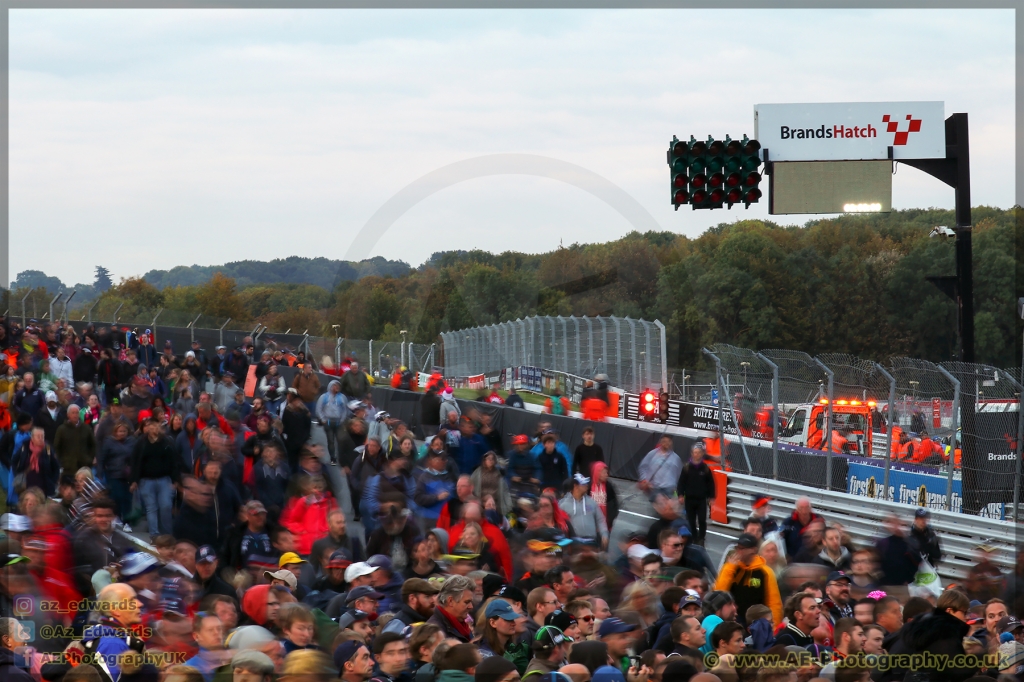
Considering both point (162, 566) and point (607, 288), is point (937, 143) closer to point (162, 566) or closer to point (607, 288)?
point (162, 566)

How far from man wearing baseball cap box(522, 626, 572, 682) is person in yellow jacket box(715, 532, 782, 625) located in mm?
1995

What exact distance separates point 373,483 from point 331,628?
3794 mm

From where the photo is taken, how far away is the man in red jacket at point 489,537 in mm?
7926

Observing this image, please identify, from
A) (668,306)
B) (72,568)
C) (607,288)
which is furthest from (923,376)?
(607,288)

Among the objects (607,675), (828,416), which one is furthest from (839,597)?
(828,416)

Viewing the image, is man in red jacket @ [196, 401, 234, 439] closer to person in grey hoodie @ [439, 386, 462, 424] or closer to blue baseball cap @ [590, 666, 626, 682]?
person in grey hoodie @ [439, 386, 462, 424]

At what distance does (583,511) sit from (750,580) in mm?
2821

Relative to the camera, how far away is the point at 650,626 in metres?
6.16

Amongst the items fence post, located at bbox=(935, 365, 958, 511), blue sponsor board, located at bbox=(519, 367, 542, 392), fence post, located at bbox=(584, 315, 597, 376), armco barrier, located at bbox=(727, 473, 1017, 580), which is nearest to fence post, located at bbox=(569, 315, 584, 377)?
fence post, located at bbox=(584, 315, 597, 376)

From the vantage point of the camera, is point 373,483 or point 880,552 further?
point 373,483

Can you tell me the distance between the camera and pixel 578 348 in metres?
26.2

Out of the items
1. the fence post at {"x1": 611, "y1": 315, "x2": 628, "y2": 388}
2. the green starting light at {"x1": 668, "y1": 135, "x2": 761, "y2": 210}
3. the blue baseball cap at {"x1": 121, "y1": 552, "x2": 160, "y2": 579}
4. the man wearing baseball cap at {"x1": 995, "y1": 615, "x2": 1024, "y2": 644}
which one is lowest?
the man wearing baseball cap at {"x1": 995, "y1": 615, "x2": 1024, "y2": 644}

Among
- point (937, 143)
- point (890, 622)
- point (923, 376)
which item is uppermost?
point (937, 143)

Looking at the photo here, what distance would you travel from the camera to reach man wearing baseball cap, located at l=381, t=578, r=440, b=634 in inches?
241
